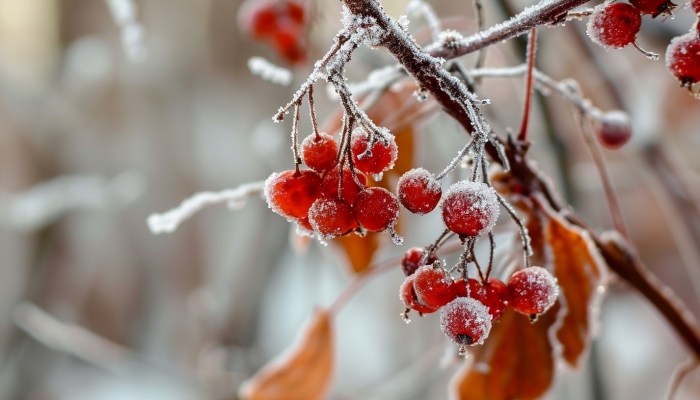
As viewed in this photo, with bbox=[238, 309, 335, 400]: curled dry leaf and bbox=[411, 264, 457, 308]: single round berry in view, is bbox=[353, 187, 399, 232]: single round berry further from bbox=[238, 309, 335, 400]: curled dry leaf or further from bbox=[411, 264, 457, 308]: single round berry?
bbox=[238, 309, 335, 400]: curled dry leaf

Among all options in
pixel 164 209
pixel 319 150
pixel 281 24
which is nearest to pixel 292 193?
pixel 319 150

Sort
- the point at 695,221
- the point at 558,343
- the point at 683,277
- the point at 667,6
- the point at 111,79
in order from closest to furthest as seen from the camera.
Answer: the point at 667,6
the point at 558,343
the point at 695,221
the point at 683,277
the point at 111,79

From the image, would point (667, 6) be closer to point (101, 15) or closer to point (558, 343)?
point (558, 343)

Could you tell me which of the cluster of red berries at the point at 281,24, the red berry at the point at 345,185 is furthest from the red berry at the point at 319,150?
the cluster of red berries at the point at 281,24

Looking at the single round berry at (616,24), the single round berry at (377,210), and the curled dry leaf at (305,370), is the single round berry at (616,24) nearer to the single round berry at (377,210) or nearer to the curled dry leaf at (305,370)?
the single round berry at (377,210)

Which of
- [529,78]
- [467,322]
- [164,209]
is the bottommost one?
[467,322]

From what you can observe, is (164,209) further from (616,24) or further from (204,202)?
(616,24)

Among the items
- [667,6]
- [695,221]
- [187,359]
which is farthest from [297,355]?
[187,359]
